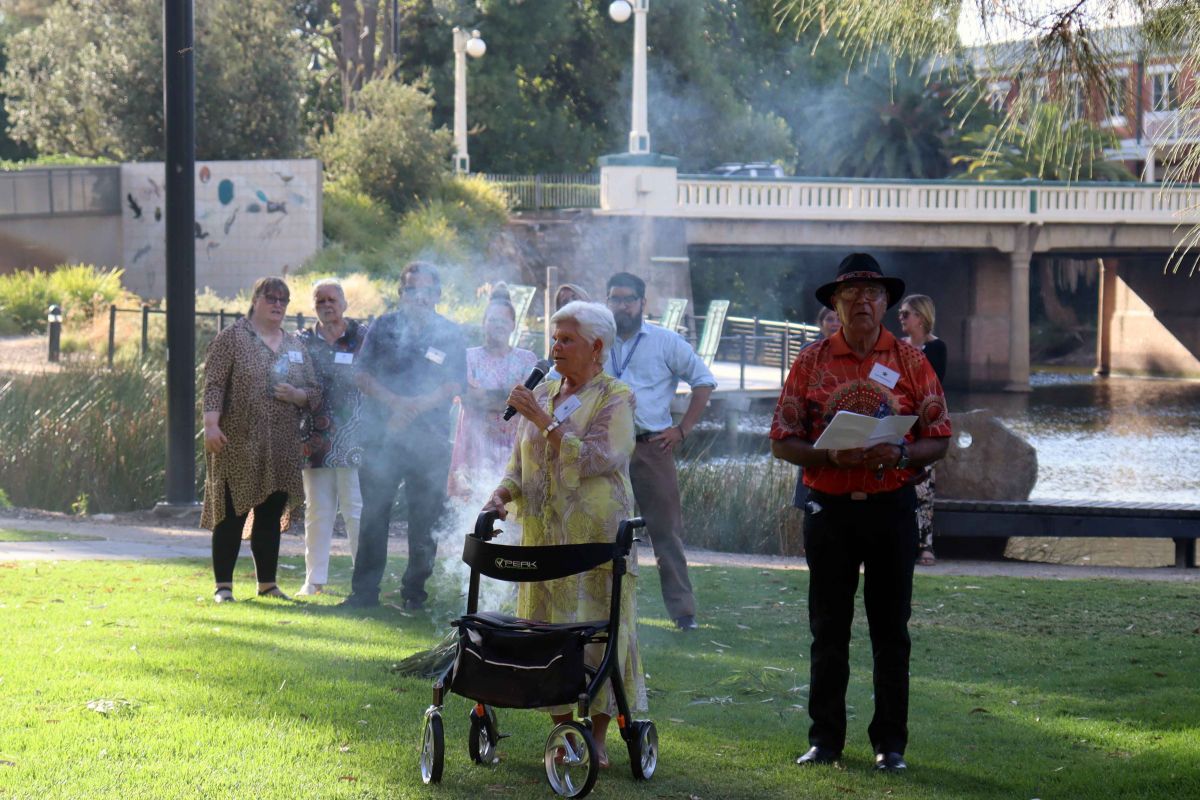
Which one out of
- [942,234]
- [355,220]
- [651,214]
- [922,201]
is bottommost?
[355,220]

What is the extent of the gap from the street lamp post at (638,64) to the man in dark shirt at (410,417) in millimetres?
24418

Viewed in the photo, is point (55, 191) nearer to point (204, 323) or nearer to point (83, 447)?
point (204, 323)

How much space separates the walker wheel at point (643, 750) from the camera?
5.00 meters

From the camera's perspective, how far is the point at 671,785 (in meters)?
5.04

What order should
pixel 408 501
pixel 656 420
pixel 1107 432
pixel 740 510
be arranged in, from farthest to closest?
pixel 1107 432
pixel 740 510
pixel 408 501
pixel 656 420

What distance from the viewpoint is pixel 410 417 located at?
8.14 m

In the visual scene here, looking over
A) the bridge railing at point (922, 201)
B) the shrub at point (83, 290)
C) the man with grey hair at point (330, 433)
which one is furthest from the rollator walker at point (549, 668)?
the bridge railing at point (922, 201)

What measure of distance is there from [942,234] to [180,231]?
2950cm

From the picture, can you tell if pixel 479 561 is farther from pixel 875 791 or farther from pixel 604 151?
pixel 604 151

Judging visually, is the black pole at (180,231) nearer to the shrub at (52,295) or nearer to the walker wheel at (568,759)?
the walker wheel at (568,759)

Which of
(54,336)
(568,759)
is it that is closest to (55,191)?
(54,336)

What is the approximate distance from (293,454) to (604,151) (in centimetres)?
4346

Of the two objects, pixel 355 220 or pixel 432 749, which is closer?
pixel 432 749

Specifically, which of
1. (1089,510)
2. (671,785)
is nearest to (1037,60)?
(671,785)
